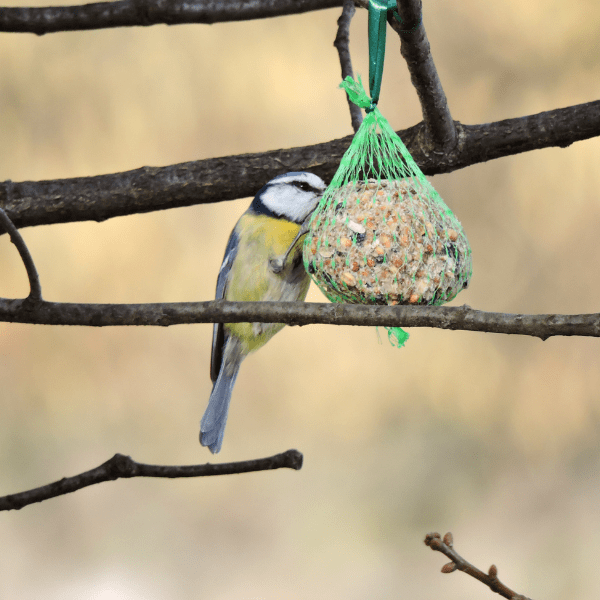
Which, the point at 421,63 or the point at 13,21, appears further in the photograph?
the point at 13,21

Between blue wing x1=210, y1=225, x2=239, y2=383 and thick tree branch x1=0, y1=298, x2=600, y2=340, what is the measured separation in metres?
0.66

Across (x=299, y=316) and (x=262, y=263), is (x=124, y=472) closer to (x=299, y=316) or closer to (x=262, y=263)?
(x=299, y=316)

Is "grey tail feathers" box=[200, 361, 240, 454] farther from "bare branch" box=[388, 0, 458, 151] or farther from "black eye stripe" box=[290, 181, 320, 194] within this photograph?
"bare branch" box=[388, 0, 458, 151]

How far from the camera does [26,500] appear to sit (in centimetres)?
101

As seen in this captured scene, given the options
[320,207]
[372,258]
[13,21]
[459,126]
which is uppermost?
[13,21]

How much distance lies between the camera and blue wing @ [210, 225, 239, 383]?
1.69 meters

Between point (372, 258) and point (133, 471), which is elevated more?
point (372, 258)

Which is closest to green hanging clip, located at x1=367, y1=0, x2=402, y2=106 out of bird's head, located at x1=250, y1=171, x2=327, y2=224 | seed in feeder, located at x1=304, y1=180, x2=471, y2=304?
seed in feeder, located at x1=304, y1=180, x2=471, y2=304

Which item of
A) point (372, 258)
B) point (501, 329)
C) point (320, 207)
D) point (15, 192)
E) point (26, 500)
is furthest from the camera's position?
point (15, 192)

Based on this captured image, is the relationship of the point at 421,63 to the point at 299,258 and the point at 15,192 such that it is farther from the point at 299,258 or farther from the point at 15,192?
the point at 15,192

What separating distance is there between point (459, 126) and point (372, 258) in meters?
0.37

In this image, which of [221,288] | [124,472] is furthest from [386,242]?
[221,288]

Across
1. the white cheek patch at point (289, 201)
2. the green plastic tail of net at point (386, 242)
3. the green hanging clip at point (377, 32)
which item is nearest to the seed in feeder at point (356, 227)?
the green plastic tail of net at point (386, 242)

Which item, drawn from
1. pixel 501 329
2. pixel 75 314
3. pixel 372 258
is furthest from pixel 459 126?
pixel 75 314
